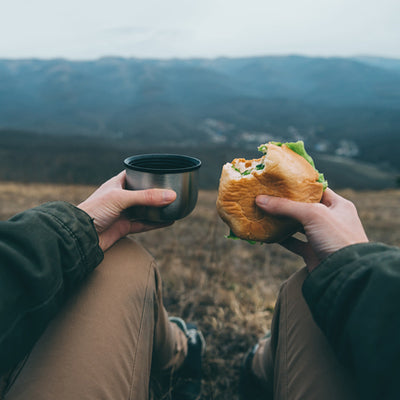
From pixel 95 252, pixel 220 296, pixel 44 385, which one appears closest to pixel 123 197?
pixel 95 252

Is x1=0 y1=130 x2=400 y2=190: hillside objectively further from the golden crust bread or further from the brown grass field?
the golden crust bread

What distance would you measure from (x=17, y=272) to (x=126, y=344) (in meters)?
0.51

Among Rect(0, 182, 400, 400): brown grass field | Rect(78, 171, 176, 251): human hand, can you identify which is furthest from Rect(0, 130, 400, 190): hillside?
Rect(78, 171, 176, 251): human hand

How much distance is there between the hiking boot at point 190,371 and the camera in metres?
1.70

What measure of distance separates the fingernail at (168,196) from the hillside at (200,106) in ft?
271

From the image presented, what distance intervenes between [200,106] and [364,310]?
15740 centimetres

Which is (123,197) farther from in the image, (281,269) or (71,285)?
(281,269)

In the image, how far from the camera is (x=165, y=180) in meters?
1.43

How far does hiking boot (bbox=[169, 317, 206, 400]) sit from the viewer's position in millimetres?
1703

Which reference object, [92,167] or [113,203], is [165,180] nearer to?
[113,203]

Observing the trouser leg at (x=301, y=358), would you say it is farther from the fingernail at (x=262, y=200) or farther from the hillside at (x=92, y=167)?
the hillside at (x=92, y=167)

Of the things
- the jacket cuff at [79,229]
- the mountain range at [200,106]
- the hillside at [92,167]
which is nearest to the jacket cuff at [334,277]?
the jacket cuff at [79,229]

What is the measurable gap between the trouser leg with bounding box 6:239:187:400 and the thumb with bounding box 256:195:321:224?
0.69 metres

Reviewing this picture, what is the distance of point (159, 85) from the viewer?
170625 mm
